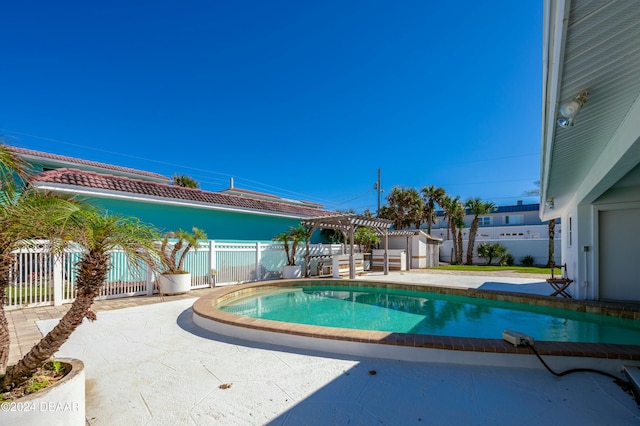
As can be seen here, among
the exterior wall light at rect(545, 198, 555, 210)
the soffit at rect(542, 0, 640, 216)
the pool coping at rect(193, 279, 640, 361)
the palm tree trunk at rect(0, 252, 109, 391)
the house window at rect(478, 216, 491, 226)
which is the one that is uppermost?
the soffit at rect(542, 0, 640, 216)

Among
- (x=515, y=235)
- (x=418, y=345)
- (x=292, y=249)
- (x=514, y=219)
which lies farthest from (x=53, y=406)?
(x=514, y=219)

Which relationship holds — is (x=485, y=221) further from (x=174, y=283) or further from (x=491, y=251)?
(x=174, y=283)

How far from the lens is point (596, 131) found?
443 cm

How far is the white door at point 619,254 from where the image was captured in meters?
7.63

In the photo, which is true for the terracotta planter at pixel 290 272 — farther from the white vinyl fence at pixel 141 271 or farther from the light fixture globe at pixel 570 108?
the light fixture globe at pixel 570 108

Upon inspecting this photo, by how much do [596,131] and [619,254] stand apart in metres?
5.56

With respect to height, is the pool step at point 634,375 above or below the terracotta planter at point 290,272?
above

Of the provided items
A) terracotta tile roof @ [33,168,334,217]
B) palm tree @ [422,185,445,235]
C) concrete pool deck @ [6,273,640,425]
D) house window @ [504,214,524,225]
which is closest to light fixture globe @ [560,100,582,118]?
concrete pool deck @ [6,273,640,425]

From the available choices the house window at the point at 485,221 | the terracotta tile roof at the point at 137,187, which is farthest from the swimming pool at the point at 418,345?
the house window at the point at 485,221

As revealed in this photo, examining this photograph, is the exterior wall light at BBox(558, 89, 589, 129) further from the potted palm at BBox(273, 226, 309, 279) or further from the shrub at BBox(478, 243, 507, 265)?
the shrub at BBox(478, 243, 507, 265)

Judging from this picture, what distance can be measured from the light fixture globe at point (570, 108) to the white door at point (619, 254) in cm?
672

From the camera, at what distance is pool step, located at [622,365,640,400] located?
313cm

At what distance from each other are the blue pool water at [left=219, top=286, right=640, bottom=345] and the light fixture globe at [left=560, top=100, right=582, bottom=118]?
450cm

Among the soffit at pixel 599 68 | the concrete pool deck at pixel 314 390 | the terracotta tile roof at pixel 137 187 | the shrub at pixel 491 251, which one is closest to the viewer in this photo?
the soffit at pixel 599 68
